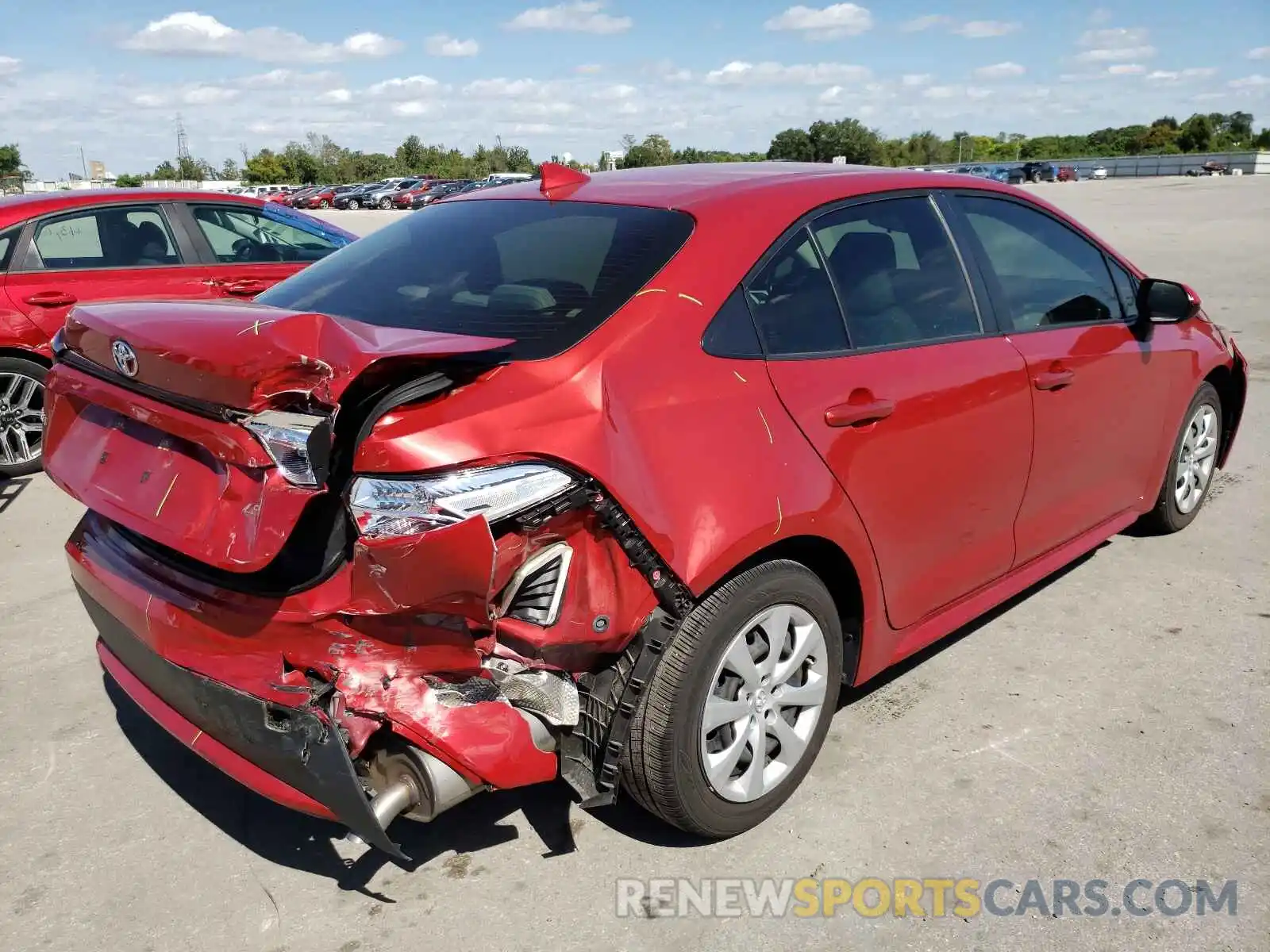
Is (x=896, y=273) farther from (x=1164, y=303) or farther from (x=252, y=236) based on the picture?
(x=252, y=236)

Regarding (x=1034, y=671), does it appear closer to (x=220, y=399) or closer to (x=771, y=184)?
(x=771, y=184)

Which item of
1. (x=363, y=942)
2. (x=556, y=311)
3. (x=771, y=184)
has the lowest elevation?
(x=363, y=942)

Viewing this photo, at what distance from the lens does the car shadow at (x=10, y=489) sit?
604cm

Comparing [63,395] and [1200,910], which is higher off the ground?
[63,395]

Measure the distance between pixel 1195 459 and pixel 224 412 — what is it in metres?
4.58

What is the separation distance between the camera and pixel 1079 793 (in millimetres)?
2961

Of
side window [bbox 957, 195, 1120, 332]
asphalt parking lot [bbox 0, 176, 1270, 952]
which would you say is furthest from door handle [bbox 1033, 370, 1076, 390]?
asphalt parking lot [bbox 0, 176, 1270, 952]

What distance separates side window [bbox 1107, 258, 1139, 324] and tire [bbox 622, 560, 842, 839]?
224 centimetres

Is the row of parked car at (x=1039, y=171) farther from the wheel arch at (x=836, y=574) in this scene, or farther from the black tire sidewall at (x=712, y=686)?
the black tire sidewall at (x=712, y=686)

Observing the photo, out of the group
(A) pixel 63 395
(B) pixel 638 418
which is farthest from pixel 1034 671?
(A) pixel 63 395

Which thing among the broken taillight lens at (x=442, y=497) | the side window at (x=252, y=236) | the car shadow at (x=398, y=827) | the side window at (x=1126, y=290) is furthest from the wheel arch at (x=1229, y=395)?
the side window at (x=252, y=236)

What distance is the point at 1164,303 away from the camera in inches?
161

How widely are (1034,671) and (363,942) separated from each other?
2500mm

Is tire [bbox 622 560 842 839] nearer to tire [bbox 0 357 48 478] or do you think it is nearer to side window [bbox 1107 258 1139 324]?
side window [bbox 1107 258 1139 324]
